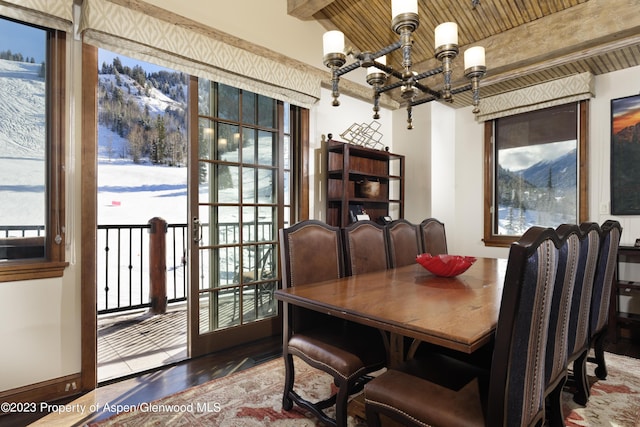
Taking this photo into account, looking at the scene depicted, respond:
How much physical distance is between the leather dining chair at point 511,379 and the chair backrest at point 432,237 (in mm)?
1806

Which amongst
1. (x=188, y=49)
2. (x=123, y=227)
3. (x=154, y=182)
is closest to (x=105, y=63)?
(x=154, y=182)

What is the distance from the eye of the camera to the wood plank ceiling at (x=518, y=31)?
2.74 metres

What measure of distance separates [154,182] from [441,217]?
13.7 feet

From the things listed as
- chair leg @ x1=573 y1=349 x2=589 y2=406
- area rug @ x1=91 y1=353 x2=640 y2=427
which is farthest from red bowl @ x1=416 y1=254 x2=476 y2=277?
area rug @ x1=91 y1=353 x2=640 y2=427

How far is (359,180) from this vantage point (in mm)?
3967

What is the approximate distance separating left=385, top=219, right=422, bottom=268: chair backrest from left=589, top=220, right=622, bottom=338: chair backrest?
120 centimetres

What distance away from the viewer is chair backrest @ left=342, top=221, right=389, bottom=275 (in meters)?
2.32

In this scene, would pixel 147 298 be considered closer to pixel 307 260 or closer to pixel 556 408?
pixel 307 260

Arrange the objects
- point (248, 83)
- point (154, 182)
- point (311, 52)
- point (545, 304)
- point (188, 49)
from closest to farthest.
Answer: point (545, 304), point (188, 49), point (248, 83), point (311, 52), point (154, 182)

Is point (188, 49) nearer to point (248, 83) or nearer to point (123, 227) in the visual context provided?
point (248, 83)

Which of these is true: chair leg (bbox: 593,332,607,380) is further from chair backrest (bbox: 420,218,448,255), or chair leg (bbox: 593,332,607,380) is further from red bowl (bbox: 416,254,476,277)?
chair backrest (bbox: 420,218,448,255)

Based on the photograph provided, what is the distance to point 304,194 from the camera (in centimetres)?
350

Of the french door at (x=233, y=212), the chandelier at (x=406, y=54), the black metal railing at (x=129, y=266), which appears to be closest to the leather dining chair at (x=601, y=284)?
the chandelier at (x=406, y=54)

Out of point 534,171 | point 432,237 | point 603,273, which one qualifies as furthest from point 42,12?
point 534,171
